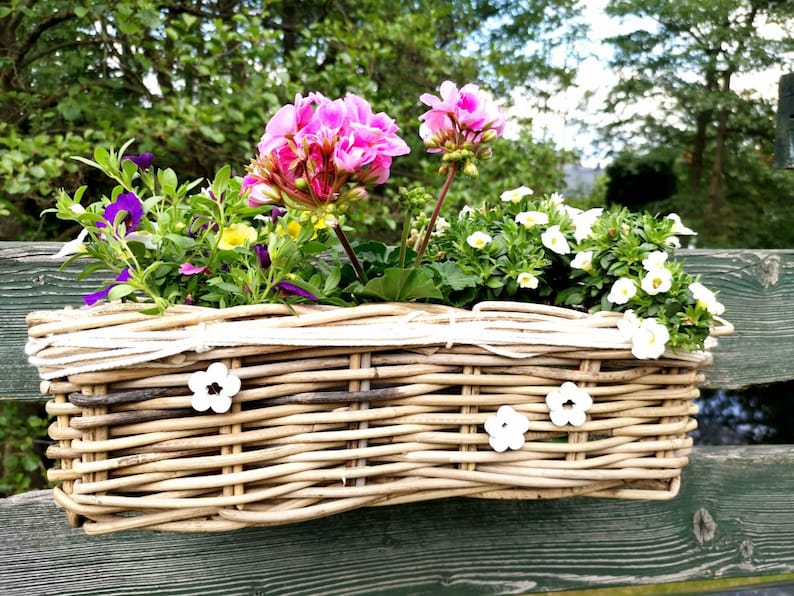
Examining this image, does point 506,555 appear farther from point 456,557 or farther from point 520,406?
point 520,406

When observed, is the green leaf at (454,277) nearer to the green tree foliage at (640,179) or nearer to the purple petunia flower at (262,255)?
the purple petunia flower at (262,255)

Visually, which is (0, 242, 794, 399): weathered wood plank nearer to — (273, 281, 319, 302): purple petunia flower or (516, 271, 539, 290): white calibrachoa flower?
(516, 271, 539, 290): white calibrachoa flower

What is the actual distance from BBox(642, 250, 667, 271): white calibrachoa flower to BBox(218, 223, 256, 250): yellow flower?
0.41m

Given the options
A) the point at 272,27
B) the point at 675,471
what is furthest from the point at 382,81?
the point at 675,471

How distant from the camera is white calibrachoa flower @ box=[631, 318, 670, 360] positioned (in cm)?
59

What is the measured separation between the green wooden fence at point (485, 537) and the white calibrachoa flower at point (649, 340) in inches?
14.7

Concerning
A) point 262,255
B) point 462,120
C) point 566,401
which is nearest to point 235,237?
point 262,255

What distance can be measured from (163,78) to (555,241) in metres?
1.39

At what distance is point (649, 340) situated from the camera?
59 cm

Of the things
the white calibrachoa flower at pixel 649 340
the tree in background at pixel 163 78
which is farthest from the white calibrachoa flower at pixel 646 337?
the tree in background at pixel 163 78

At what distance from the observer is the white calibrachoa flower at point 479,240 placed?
27.3 inches

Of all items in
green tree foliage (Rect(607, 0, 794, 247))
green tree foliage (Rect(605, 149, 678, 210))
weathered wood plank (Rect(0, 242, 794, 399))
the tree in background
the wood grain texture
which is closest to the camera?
the wood grain texture

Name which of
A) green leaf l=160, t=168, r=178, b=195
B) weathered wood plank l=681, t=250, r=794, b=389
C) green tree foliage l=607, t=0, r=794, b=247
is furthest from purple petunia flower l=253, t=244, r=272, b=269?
green tree foliage l=607, t=0, r=794, b=247

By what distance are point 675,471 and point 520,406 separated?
20cm
